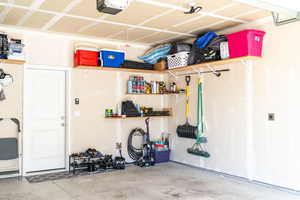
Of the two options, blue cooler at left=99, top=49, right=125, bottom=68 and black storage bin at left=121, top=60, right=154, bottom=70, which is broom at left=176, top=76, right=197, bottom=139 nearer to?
black storage bin at left=121, top=60, right=154, bottom=70

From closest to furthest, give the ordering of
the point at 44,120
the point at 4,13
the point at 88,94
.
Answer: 1. the point at 4,13
2. the point at 44,120
3. the point at 88,94

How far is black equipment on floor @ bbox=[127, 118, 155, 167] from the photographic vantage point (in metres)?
6.26

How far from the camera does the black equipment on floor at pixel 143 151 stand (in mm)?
6255

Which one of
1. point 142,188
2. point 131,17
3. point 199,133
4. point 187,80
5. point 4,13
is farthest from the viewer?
point 187,80

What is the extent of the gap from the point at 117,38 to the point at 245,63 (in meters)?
2.71

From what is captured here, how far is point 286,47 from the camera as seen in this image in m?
4.41

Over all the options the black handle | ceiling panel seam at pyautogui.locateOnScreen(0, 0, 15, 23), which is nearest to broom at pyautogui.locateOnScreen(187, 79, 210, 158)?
the black handle

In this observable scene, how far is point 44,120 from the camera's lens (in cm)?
564

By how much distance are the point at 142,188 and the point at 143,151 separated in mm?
1949

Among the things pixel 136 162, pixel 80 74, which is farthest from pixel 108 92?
pixel 136 162

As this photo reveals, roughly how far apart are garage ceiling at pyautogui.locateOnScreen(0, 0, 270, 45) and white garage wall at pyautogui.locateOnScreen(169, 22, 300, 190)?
0.79 m

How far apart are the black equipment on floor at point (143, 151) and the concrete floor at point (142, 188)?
0.71 meters

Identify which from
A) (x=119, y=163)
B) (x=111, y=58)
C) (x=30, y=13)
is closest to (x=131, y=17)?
(x=111, y=58)

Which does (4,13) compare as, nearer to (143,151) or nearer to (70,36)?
(70,36)
